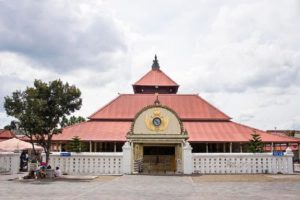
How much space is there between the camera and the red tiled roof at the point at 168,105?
39497 millimetres

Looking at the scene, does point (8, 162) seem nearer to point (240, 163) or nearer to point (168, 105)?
point (240, 163)

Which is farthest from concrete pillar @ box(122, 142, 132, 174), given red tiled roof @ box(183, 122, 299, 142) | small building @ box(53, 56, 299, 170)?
red tiled roof @ box(183, 122, 299, 142)

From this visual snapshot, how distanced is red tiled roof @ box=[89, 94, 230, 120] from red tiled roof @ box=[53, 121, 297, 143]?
95 cm

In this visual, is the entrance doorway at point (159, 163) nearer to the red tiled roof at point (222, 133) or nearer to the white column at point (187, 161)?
the white column at point (187, 161)

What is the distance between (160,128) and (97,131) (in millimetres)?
10568

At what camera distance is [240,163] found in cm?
2623

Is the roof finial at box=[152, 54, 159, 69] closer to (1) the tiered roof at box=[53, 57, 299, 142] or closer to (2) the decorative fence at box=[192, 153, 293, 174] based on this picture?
(1) the tiered roof at box=[53, 57, 299, 142]

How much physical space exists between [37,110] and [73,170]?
227 inches

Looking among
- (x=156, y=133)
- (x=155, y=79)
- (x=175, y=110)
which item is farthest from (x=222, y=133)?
(x=155, y=79)

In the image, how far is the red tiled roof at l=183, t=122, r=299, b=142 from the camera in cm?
3488

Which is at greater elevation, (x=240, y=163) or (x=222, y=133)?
(x=222, y=133)

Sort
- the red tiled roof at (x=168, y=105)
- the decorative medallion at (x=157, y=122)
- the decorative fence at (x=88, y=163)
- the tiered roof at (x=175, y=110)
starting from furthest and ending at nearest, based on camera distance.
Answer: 1. the red tiled roof at (x=168, y=105)
2. the tiered roof at (x=175, y=110)
3. the decorative medallion at (x=157, y=122)
4. the decorative fence at (x=88, y=163)

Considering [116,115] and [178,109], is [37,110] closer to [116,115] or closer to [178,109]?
[116,115]

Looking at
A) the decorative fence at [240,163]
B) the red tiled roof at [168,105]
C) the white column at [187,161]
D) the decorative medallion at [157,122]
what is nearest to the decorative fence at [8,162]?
the decorative medallion at [157,122]
